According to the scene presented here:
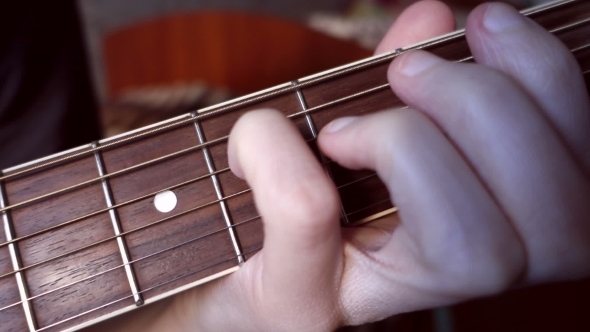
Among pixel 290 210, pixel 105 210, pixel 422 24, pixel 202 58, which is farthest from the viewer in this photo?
pixel 202 58

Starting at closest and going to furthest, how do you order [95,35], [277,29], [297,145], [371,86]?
1. [297,145]
2. [371,86]
3. [277,29]
4. [95,35]

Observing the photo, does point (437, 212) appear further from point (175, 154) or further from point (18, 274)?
point (18, 274)

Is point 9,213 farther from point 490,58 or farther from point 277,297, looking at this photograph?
point 490,58

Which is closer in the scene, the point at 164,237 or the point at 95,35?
the point at 164,237

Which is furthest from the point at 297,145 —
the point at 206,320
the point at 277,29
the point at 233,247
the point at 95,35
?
the point at 95,35

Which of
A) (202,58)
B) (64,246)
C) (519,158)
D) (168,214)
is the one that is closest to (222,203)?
(168,214)

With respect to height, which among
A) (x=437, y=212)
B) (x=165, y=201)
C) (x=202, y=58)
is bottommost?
(x=437, y=212)

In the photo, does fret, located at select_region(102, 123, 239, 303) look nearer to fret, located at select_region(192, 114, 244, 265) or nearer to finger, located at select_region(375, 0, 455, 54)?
fret, located at select_region(192, 114, 244, 265)
